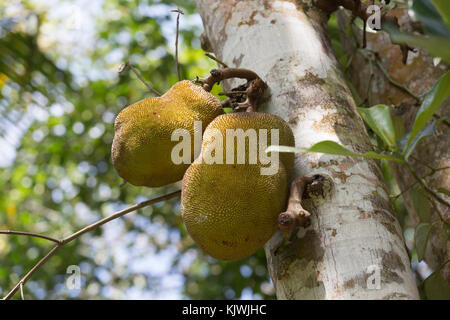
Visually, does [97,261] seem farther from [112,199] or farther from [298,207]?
[298,207]

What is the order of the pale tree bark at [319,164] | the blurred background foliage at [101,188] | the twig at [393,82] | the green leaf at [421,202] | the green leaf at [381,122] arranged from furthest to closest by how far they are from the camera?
the blurred background foliage at [101,188] → the twig at [393,82] → the green leaf at [421,202] → the green leaf at [381,122] → the pale tree bark at [319,164]

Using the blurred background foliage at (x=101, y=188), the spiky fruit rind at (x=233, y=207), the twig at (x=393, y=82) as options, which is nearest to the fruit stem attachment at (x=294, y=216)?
the spiky fruit rind at (x=233, y=207)

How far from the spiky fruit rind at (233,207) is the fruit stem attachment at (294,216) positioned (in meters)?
0.03

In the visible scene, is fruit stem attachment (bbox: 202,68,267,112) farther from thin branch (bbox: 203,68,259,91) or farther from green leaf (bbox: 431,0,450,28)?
green leaf (bbox: 431,0,450,28)

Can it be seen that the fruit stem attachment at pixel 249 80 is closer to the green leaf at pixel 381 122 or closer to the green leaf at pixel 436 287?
the green leaf at pixel 381 122

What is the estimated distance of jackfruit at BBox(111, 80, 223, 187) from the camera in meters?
0.99

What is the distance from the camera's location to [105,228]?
11.5 feet

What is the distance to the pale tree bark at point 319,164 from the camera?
0.77 m

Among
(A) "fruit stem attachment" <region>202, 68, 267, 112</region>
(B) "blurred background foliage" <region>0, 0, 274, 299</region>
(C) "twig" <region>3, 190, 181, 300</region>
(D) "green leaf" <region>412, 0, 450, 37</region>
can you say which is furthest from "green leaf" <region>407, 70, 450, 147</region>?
(B) "blurred background foliage" <region>0, 0, 274, 299</region>

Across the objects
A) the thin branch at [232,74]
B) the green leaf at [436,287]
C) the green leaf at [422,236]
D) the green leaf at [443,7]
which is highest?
the green leaf at [443,7]

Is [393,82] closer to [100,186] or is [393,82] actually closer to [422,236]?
[422,236]

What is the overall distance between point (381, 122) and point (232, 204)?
1.19 feet

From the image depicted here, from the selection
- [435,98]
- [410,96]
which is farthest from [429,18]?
[410,96]

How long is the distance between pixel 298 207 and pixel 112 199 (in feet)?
8.96
